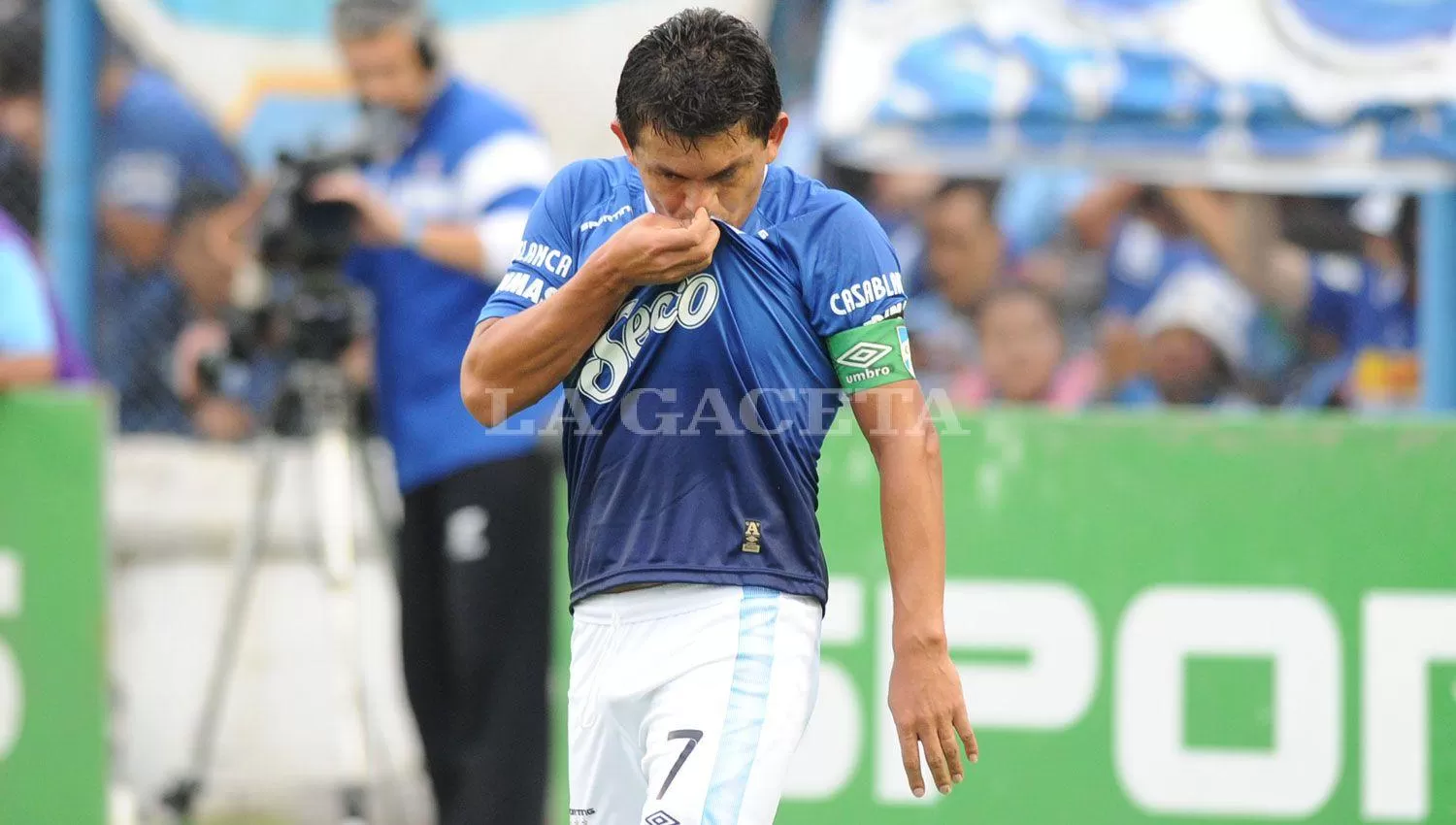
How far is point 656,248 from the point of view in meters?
2.66

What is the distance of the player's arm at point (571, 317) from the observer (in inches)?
105

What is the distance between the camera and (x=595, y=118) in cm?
728

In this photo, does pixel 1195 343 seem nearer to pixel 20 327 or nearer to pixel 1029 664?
pixel 1029 664

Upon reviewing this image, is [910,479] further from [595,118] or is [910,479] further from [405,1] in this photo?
[595,118]

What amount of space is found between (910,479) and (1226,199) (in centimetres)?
450

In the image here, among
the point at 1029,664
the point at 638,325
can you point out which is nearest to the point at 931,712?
the point at 638,325

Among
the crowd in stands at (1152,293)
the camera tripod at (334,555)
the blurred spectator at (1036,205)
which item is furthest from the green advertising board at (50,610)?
the blurred spectator at (1036,205)

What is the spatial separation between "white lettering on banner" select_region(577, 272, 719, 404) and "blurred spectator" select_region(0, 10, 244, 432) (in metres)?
4.56

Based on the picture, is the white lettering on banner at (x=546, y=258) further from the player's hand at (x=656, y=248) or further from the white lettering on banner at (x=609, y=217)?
the player's hand at (x=656, y=248)

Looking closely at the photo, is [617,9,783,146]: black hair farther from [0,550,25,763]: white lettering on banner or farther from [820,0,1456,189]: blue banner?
[820,0,1456,189]: blue banner

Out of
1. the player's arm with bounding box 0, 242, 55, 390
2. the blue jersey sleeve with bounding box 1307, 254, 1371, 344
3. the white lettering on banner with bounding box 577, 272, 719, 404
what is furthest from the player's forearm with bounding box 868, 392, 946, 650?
the blue jersey sleeve with bounding box 1307, 254, 1371, 344

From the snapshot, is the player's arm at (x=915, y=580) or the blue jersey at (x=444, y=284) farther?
the blue jersey at (x=444, y=284)

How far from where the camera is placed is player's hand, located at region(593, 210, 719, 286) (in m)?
2.66

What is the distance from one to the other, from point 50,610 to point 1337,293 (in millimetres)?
4694
